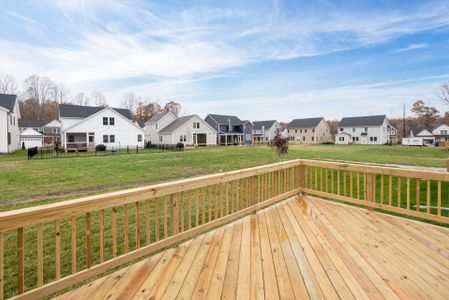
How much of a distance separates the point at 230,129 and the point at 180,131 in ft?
37.5

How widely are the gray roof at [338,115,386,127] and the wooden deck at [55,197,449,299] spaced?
167 ft

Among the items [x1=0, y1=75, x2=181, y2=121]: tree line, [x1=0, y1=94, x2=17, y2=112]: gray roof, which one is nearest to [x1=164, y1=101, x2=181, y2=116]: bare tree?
[x1=0, y1=75, x2=181, y2=121]: tree line

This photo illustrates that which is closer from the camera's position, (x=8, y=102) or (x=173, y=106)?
(x=8, y=102)

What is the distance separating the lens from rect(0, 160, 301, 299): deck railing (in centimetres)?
191

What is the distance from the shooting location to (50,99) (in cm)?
5081

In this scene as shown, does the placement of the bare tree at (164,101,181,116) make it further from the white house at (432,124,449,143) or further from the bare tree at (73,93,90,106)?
the white house at (432,124,449,143)

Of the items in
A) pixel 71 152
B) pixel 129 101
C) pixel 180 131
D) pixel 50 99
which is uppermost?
pixel 129 101

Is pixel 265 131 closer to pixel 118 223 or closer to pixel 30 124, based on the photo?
pixel 30 124

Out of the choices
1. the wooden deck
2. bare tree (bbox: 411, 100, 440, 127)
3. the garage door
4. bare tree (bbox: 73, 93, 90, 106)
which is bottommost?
the wooden deck

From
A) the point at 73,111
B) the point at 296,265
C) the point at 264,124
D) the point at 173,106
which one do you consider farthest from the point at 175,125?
the point at 296,265

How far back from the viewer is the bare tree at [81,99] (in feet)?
176

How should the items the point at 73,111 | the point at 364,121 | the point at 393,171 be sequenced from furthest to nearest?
the point at 364,121
the point at 73,111
the point at 393,171

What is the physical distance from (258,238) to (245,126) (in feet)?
135

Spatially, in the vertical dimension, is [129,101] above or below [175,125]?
above
